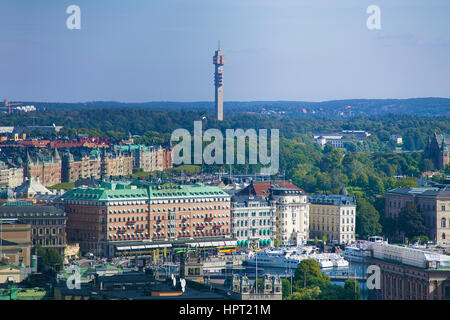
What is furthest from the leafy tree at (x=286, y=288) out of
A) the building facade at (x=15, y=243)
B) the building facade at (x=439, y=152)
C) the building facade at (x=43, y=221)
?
the building facade at (x=439, y=152)

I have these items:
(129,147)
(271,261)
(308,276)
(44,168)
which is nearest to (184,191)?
(271,261)

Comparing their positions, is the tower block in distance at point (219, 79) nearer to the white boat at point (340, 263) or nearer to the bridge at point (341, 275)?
the white boat at point (340, 263)

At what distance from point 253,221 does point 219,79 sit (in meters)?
106

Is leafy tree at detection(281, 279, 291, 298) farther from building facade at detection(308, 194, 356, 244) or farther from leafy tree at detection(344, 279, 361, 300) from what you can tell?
building facade at detection(308, 194, 356, 244)

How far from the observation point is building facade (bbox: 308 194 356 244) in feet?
221

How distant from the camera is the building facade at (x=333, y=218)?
67.3m

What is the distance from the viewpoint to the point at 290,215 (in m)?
67.2

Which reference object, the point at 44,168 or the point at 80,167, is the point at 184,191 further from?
the point at 80,167

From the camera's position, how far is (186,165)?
101875mm

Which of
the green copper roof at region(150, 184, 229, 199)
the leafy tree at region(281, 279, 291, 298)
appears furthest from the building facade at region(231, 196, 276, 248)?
the leafy tree at region(281, 279, 291, 298)

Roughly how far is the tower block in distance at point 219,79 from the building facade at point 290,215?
95.5 m

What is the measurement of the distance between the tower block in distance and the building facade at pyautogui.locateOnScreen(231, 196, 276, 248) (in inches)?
3832
